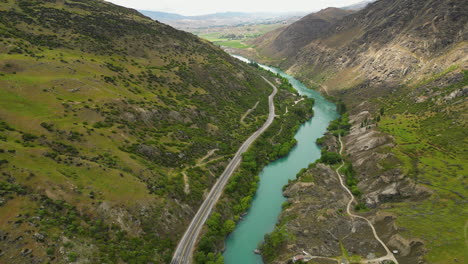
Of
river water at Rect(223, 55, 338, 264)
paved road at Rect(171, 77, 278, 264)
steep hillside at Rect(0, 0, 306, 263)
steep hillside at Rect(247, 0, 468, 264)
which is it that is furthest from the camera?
river water at Rect(223, 55, 338, 264)

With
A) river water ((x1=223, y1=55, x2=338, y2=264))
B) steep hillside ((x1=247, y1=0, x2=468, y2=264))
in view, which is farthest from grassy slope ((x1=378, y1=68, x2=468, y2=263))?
river water ((x1=223, y1=55, x2=338, y2=264))

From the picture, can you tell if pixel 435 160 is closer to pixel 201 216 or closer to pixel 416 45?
pixel 201 216

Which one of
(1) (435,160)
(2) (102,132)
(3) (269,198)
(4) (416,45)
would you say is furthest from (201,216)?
(4) (416,45)

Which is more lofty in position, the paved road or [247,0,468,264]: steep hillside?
[247,0,468,264]: steep hillside

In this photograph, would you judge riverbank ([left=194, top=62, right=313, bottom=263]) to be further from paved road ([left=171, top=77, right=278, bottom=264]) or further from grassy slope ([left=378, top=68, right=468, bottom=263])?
grassy slope ([left=378, top=68, right=468, bottom=263])

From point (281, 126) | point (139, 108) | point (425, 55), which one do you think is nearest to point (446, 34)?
point (425, 55)

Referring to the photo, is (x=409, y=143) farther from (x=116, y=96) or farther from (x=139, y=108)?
(x=116, y=96)

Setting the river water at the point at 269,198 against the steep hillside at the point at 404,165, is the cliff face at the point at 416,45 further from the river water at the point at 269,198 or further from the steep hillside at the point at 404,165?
the river water at the point at 269,198
